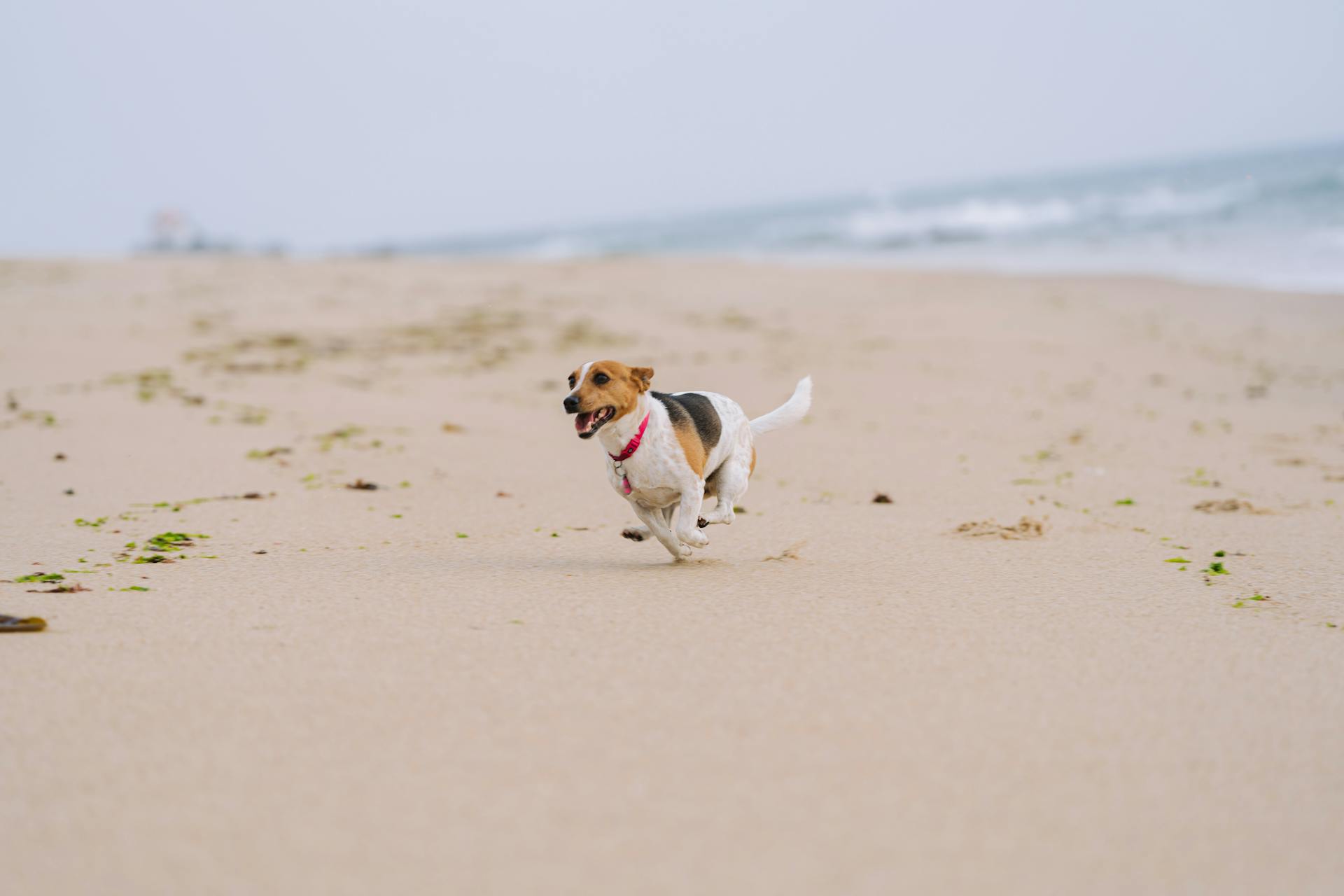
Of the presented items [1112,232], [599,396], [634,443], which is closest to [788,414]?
[634,443]

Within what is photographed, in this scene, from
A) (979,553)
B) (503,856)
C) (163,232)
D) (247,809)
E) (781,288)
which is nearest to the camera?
(503,856)

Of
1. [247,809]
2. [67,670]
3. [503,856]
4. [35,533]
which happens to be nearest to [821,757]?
[503,856]

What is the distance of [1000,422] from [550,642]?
5757 millimetres

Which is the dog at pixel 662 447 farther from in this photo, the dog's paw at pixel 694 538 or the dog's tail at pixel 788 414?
the dog's tail at pixel 788 414

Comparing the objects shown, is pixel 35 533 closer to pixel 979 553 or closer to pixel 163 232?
pixel 979 553

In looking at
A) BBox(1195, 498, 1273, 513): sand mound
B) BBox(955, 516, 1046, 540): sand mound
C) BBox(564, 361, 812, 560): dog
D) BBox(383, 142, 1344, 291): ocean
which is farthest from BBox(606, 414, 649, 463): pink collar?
BBox(383, 142, 1344, 291): ocean

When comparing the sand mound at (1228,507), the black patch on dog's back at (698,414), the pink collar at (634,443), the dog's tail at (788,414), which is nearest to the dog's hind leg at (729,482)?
the black patch on dog's back at (698,414)

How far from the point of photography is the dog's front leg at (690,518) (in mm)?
4707

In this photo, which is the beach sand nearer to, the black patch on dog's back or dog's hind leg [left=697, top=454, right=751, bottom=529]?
dog's hind leg [left=697, top=454, right=751, bottom=529]

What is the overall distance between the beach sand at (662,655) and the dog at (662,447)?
22 centimetres

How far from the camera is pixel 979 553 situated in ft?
A: 15.8

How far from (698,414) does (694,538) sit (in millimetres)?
538

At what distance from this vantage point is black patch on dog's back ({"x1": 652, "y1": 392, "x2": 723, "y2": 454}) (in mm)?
4797

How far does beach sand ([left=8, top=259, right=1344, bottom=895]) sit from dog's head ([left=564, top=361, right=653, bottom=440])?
0.62 metres
